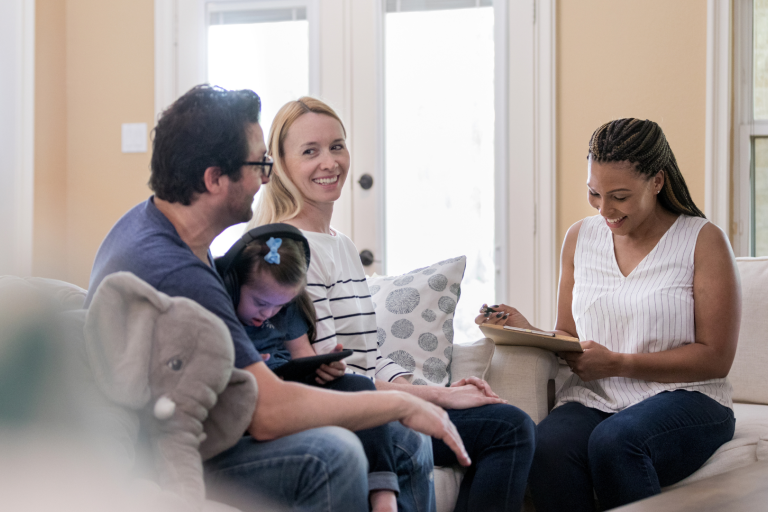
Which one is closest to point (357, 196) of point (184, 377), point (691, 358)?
point (691, 358)

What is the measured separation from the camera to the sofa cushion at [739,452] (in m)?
1.55

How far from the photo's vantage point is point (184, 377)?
854 millimetres

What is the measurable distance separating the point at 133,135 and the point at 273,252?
219cm

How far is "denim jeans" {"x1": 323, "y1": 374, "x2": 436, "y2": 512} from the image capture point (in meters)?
1.21

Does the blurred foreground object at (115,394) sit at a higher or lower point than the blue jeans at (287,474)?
higher

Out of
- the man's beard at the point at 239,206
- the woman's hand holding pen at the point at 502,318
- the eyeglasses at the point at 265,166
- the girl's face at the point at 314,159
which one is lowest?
the woman's hand holding pen at the point at 502,318

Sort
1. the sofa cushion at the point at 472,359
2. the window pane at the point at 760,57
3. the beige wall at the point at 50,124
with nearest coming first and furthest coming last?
the sofa cushion at the point at 472,359
the window pane at the point at 760,57
the beige wall at the point at 50,124

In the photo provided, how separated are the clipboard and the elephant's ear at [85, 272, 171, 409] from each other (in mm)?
1012

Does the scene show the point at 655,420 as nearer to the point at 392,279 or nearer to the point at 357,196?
the point at 392,279

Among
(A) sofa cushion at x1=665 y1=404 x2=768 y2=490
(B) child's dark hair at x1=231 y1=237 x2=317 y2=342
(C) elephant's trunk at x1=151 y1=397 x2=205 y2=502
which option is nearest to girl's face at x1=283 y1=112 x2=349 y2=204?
(B) child's dark hair at x1=231 y1=237 x2=317 y2=342

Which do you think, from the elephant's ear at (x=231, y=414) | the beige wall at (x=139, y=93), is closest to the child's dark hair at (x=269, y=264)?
the elephant's ear at (x=231, y=414)

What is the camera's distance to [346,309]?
59.1 inches

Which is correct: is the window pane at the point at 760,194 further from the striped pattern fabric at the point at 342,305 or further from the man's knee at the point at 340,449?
the man's knee at the point at 340,449

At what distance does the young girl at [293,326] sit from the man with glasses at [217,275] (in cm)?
11
